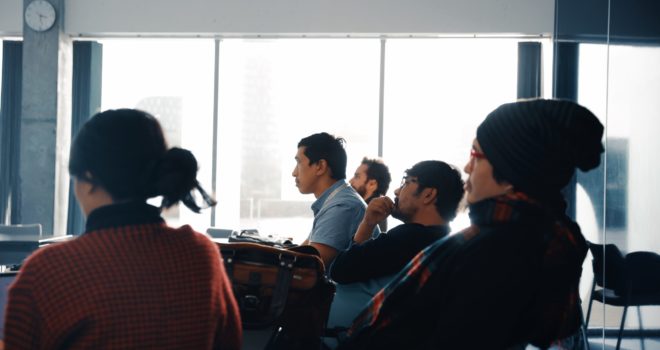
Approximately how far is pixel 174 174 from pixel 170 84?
17.9 feet

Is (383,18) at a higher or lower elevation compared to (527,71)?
higher

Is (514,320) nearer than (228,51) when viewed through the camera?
Yes

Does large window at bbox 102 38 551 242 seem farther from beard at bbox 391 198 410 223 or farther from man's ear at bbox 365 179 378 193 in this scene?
beard at bbox 391 198 410 223

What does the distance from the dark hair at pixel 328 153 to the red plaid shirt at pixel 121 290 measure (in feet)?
5.37

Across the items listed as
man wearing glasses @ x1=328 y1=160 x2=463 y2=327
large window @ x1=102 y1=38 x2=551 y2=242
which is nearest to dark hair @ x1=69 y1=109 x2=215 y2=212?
man wearing glasses @ x1=328 y1=160 x2=463 y2=327

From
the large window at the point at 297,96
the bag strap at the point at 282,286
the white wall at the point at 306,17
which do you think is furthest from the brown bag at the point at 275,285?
the white wall at the point at 306,17

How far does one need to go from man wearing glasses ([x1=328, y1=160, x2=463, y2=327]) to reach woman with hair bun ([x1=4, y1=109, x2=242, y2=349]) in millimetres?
996

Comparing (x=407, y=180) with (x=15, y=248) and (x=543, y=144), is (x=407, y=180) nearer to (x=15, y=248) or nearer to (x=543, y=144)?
(x=543, y=144)

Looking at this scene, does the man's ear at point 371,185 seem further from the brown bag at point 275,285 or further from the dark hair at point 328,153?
the brown bag at point 275,285

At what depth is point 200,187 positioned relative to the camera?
119 centimetres

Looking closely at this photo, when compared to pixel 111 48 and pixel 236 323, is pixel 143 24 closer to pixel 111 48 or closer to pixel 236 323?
pixel 111 48

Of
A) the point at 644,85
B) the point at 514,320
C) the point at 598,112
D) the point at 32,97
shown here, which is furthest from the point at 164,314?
the point at 32,97

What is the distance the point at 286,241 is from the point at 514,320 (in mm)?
1428

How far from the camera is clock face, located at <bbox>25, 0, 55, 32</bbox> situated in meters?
5.89
